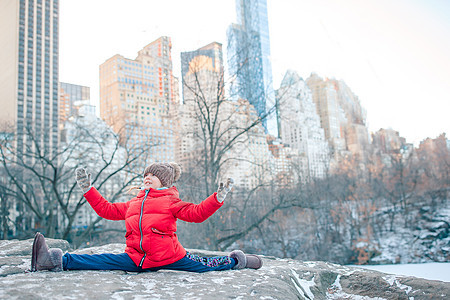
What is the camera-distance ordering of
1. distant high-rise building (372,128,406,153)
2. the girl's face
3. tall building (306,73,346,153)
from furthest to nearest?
tall building (306,73,346,153)
distant high-rise building (372,128,406,153)
the girl's face

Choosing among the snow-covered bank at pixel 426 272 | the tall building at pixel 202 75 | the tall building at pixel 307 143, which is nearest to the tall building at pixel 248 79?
the tall building at pixel 202 75

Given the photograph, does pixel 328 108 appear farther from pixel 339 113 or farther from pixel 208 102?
pixel 208 102

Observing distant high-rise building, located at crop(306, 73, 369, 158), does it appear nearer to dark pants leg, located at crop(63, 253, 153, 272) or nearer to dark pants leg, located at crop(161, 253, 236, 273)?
dark pants leg, located at crop(161, 253, 236, 273)

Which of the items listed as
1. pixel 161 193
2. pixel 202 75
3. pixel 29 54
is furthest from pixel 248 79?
pixel 29 54

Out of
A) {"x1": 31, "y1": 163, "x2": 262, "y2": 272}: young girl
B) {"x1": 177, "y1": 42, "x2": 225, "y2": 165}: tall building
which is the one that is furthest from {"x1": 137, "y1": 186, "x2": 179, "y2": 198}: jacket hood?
{"x1": 177, "y1": 42, "x2": 225, "y2": 165}: tall building

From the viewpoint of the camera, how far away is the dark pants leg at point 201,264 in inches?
105

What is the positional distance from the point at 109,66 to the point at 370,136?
23.8m

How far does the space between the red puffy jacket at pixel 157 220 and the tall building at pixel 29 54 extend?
38888 mm

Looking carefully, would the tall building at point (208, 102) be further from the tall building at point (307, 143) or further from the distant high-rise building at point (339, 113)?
the distant high-rise building at point (339, 113)

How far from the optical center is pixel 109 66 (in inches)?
1169

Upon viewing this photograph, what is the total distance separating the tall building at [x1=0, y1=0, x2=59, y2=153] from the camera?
37750mm

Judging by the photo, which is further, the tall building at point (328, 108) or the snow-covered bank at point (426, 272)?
the tall building at point (328, 108)

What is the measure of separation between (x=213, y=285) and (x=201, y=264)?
1.79ft

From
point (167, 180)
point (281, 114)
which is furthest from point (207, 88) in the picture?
point (167, 180)
